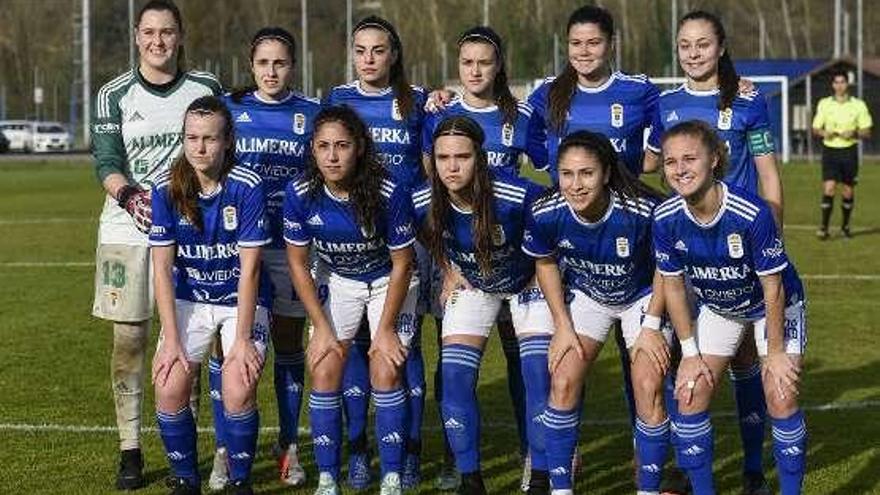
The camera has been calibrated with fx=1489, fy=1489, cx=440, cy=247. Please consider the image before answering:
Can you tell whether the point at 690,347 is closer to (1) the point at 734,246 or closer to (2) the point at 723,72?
(1) the point at 734,246

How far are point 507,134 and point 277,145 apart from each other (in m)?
1.11

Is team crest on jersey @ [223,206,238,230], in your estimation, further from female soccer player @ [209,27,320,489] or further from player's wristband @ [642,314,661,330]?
player's wristband @ [642,314,661,330]

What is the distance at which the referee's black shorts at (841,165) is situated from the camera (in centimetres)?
2011

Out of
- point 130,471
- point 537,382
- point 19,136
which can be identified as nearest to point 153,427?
point 130,471

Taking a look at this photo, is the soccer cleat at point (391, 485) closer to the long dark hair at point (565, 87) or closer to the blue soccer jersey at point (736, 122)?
the long dark hair at point (565, 87)

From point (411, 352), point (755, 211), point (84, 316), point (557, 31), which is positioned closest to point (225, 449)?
point (411, 352)

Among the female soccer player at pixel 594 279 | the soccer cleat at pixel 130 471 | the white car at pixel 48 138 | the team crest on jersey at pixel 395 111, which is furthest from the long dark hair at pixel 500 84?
the white car at pixel 48 138

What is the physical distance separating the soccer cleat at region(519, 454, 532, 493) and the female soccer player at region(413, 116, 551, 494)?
0.33m

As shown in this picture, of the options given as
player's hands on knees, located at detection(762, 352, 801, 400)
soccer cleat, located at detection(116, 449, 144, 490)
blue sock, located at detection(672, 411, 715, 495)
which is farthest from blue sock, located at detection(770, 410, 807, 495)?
soccer cleat, located at detection(116, 449, 144, 490)

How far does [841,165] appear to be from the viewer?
66.1 feet

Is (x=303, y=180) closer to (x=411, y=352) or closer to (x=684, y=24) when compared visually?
(x=411, y=352)

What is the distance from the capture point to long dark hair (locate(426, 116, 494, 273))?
21.2ft

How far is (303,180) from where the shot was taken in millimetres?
6664

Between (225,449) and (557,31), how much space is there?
52.6 meters
